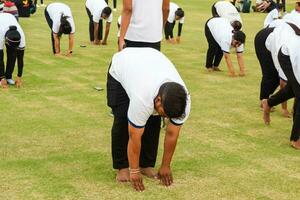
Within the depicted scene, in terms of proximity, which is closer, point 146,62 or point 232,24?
point 146,62

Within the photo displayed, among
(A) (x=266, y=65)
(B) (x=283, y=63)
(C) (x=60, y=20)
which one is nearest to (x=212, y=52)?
(A) (x=266, y=65)

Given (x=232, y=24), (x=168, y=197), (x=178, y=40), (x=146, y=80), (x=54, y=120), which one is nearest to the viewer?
(x=146, y=80)

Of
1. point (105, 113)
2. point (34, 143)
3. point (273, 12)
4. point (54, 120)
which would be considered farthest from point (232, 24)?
point (34, 143)

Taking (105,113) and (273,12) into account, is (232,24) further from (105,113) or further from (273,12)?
(105,113)

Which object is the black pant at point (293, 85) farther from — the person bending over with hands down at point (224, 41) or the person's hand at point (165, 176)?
the person bending over with hands down at point (224, 41)

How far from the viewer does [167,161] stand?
4223 millimetres

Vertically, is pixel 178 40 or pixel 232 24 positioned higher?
pixel 232 24

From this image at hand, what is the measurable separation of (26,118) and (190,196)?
2.86 meters

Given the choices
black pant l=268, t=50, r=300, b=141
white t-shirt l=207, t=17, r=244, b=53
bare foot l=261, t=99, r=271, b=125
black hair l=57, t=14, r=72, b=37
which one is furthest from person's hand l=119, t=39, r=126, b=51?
black hair l=57, t=14, r=72, b=37

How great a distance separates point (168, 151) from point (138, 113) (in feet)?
1.72

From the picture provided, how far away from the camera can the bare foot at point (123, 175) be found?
4.36 meters

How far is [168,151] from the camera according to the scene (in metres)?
4.09

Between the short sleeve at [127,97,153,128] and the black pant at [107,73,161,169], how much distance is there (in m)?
0.37

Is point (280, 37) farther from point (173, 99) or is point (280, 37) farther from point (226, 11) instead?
point (226, 11)
